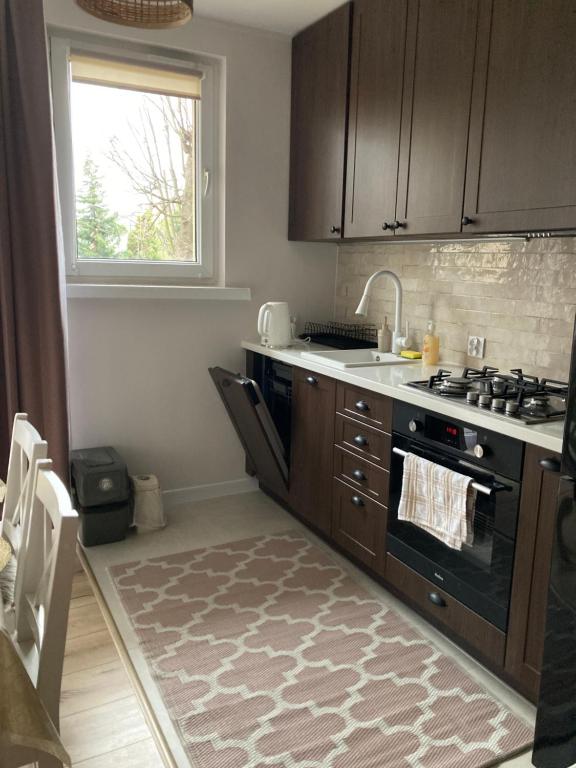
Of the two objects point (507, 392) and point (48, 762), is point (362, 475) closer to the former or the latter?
point (507, 392)

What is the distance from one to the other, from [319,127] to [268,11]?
1.86 feet

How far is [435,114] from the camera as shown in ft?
7.63

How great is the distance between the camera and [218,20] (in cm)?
308

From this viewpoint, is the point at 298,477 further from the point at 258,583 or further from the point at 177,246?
the point at 177,246

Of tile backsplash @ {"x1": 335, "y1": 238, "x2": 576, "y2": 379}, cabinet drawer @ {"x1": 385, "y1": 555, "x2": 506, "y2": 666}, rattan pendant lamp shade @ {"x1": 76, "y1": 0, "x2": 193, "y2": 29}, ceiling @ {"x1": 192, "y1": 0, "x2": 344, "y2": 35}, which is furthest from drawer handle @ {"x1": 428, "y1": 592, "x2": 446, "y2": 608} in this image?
ceiling @ {"x1": 192, "y1": 0, "x2": 344, "y2": 35}

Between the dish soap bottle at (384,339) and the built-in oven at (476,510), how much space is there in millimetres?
845

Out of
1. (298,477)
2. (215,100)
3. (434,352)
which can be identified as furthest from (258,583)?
(215,100)

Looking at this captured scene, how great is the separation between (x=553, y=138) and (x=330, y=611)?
5.91ft

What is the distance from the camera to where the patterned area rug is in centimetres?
171

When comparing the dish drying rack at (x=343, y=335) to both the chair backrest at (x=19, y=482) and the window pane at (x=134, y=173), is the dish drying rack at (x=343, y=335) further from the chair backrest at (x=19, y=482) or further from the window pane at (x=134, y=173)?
the chair backrest at (x=19, y=482)

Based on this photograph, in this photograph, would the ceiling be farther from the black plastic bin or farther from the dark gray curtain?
the black plastic bin

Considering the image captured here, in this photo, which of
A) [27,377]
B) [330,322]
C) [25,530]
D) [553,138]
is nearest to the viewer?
[25,530]

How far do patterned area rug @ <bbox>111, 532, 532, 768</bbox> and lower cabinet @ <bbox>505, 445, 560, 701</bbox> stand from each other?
185 mm

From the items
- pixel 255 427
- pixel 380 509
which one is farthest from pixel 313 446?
pixel 380 509
